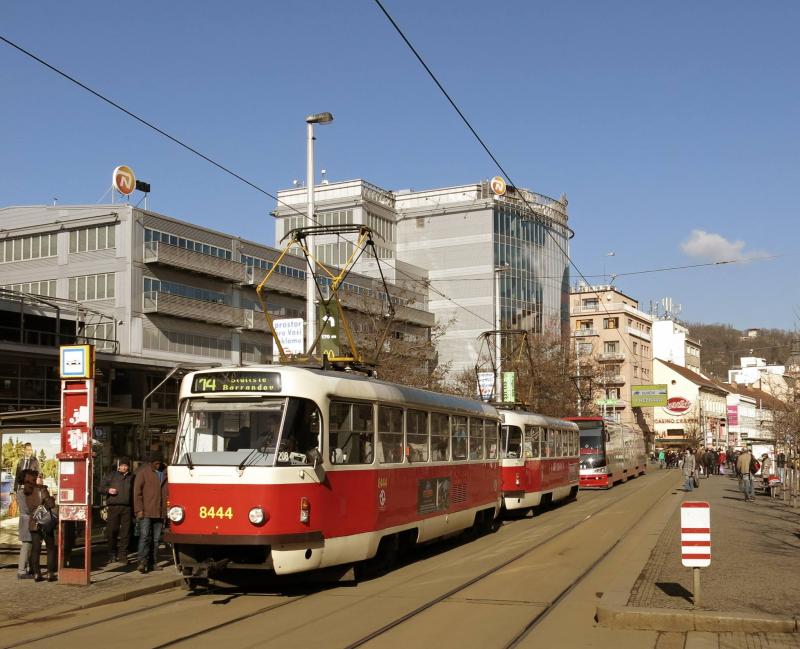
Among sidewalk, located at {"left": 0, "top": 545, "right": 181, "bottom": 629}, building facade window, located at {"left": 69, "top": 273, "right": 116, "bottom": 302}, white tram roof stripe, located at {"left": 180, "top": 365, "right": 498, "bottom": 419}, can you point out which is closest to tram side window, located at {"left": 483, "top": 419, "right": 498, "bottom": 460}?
white tram roof stripe, located at {"left": 180, "top": 365, "right": 498, "bottom": 419}

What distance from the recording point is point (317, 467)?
41.2ft

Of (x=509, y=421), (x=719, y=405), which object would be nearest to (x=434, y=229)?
(x=719, y=405)

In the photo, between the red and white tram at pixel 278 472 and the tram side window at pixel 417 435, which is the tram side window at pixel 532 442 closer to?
the tram side window at pixel 417 435

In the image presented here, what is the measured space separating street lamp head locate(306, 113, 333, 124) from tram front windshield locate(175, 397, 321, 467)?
14233mm

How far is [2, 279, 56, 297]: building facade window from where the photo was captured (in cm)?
6247

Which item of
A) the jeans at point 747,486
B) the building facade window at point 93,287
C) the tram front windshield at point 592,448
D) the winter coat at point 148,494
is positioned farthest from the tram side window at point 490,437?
the building facade window at point 93,287

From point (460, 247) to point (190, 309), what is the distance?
1435 inches

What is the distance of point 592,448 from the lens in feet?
142

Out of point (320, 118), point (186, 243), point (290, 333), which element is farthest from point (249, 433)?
point (186, 243)

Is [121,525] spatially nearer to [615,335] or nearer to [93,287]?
[93,287]

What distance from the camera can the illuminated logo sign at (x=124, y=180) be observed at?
62656 millimetres

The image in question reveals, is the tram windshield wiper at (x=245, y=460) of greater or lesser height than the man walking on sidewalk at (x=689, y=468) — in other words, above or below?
above

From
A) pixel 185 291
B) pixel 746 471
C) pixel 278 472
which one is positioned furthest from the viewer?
pixel 185 291

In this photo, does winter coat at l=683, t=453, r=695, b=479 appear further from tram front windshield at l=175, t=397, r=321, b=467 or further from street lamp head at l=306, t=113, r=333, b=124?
tram front windshield at l=175, t=397, r=321, b=467
